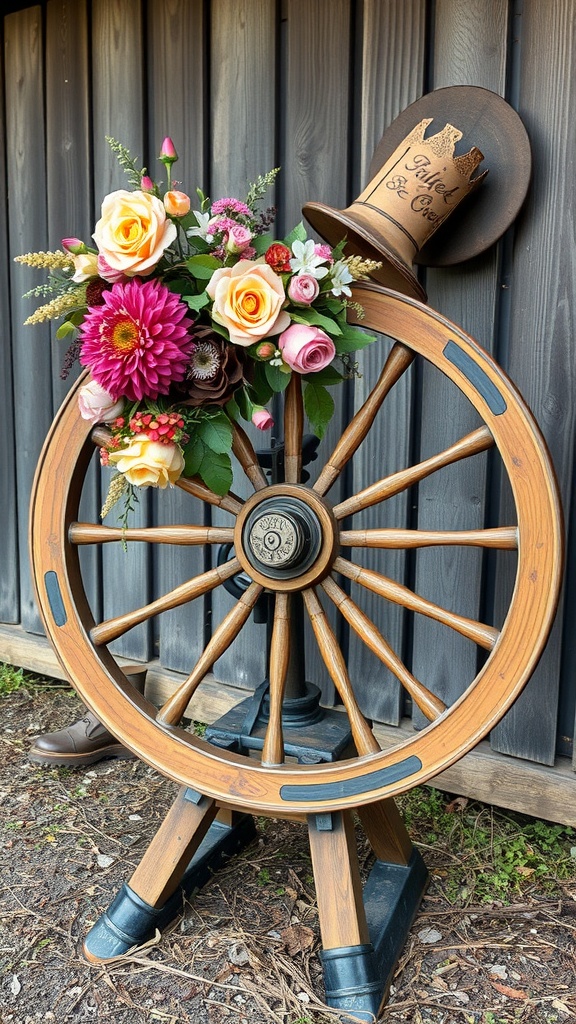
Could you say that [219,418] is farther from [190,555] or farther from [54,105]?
[54,105]

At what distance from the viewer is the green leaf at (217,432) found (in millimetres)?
1353

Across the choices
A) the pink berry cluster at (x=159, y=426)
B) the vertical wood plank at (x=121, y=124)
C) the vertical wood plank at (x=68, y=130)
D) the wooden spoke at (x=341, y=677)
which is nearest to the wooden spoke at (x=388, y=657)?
the wooden spoke at (x=341, y=677)

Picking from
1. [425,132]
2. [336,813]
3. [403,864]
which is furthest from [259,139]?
[403,864]

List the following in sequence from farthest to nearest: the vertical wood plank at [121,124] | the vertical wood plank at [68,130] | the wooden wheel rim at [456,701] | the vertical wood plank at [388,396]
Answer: the vertical wood plank at [68,130], the vertical wood plank at [121,124], the vertical wood plank at [388,396], the wooden wheel rim at [456,701]

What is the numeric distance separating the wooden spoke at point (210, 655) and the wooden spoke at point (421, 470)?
8.9 inches

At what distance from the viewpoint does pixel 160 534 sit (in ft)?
4.91

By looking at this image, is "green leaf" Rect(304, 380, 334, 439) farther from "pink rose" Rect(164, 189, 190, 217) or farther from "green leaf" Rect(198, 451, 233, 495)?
"pink rose" Rect(164, 189, 190, 217)

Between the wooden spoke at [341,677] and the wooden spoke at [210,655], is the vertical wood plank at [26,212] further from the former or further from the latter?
the wooden spoke at [341,677]

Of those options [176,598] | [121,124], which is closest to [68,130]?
[121,124]

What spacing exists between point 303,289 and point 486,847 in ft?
4.20

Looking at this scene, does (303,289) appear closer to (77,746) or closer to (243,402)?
(243,402)

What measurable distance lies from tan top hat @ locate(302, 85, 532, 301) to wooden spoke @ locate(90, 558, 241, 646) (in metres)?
0.62

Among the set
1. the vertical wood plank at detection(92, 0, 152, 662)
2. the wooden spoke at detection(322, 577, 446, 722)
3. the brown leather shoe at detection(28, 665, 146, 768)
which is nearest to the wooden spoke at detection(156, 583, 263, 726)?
the wooden spoke at detection(322, 577, 446, 722)

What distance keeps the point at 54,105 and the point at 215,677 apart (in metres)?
1.73
